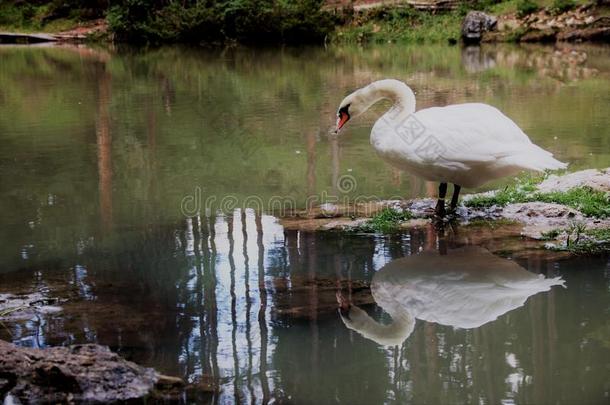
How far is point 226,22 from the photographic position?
1298 inches

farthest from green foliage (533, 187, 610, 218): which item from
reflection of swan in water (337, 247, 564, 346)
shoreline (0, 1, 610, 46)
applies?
shoreline (0, 1, 610, 46)

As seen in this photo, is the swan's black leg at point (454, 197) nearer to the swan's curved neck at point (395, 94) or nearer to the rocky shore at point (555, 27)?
the swan's curved neck at point (395, 94)

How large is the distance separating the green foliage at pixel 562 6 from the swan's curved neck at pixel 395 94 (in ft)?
83.0

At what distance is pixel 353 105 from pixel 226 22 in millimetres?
27077

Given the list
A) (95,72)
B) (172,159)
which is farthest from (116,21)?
(172,159)

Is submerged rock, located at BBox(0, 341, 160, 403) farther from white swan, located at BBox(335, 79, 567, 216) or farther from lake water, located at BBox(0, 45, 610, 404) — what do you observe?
white swan, located at BBox(335, 79, 567, 216)

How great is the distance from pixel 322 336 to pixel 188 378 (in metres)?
0.86

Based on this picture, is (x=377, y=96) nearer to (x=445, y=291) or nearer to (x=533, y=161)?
(x=533, y=161)

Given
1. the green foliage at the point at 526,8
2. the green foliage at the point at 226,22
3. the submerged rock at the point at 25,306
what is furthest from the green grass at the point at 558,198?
the green foliage at the point at 226,22

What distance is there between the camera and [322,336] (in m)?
4.62

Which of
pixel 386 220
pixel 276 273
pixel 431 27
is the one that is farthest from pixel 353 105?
pixel 431 27

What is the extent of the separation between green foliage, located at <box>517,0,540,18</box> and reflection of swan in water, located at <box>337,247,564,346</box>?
26432 mm

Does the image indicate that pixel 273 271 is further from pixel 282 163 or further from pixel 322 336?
pixel 282 163

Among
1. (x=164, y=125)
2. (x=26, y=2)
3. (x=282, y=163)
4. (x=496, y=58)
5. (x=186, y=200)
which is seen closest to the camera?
(x=186, y=200)
